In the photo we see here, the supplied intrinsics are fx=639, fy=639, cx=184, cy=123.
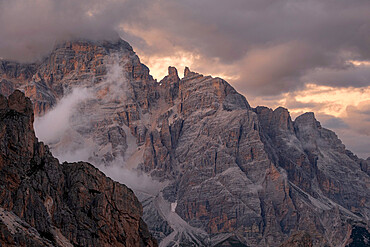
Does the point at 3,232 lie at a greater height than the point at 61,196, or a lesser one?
lesser

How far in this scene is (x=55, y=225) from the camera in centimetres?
18738

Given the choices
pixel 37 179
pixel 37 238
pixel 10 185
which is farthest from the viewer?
pixel 37 179

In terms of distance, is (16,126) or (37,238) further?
(16,126)

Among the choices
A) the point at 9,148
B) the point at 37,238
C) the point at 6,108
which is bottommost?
the point at 37,238

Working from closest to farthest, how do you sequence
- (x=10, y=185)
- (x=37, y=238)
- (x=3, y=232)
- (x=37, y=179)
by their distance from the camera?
(x=3, y=232)
(x=37, y=238)
(x=10, y=185)
(x=37, y=179)

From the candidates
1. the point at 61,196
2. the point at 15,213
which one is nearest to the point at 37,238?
the point at 15,213

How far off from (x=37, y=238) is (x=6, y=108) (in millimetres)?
51635

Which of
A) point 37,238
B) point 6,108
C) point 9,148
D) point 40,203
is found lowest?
point 37,238

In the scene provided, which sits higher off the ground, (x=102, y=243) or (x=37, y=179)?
(x=37, y=179)

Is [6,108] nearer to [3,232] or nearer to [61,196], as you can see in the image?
[61,196]

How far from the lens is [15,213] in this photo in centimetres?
17162

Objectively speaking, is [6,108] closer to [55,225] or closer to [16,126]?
[16,126]

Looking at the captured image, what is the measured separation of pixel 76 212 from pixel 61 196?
22.7 ft

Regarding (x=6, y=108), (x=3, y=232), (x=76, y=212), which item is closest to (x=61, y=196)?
(x=76, y=212)
